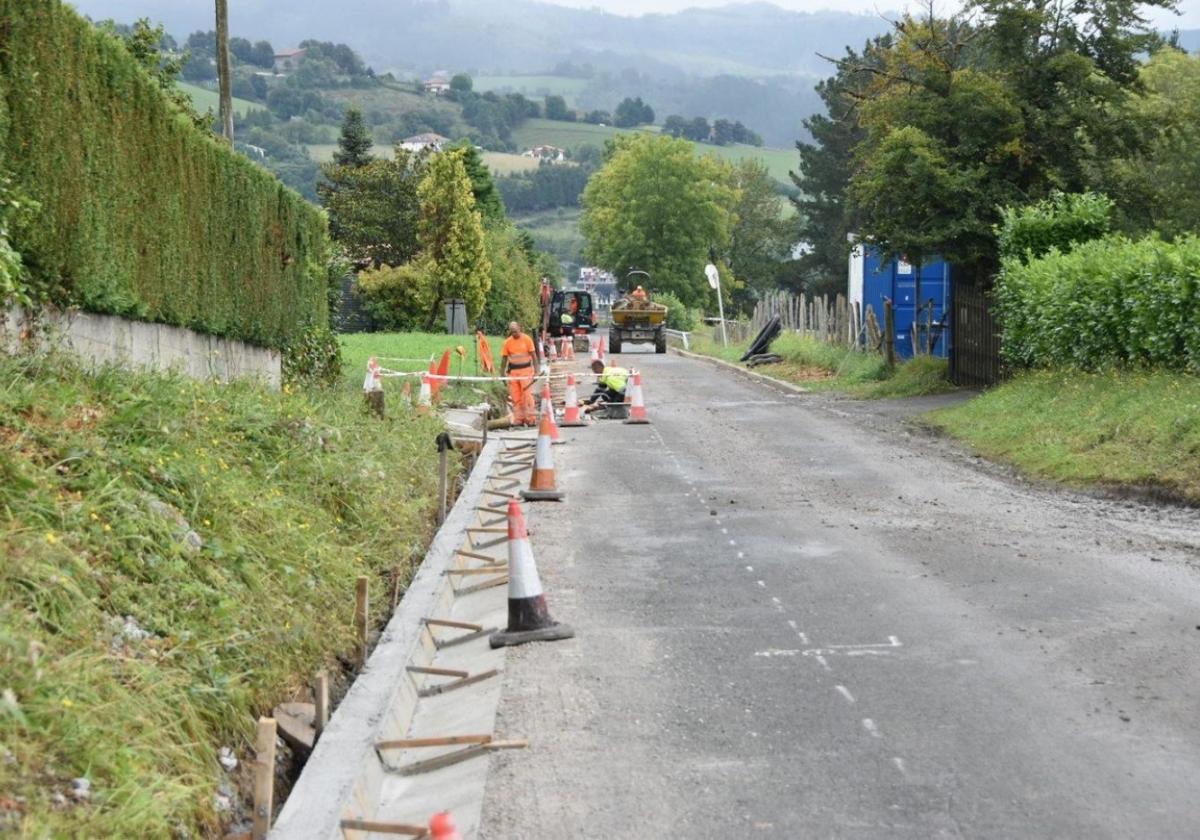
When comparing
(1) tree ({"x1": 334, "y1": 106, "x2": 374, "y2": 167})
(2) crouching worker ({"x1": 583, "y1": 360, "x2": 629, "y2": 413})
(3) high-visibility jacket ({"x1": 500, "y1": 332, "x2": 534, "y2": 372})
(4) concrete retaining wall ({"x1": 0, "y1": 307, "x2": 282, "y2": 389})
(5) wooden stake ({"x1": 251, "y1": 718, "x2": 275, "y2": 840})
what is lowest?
(5) wooden stake ({"x1": 251, "y1": 718, "x2": 275, "y2": 840})

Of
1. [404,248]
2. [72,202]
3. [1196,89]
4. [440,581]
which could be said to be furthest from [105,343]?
[404,248]

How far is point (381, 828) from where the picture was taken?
629 centimetres

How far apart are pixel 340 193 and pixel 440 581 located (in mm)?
60393

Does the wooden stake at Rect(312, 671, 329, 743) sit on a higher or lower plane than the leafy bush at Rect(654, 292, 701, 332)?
lower

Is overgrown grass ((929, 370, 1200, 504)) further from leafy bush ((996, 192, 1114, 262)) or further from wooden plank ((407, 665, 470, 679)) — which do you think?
wooden plank ((407, 665, 470, 679))

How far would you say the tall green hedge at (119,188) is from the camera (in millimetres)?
11195

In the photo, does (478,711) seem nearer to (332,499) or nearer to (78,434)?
(78,434)

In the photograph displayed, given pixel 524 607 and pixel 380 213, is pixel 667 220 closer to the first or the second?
pixel 380 213

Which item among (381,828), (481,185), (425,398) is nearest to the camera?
(381,828)

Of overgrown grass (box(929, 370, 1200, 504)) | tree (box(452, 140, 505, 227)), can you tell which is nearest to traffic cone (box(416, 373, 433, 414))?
overgrown grass (box(929, 370, 1200, 504))

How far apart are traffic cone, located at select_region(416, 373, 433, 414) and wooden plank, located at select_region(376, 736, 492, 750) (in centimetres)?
1473

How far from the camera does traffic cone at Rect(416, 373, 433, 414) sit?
2273 centimetres

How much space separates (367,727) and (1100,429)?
44.7 ft

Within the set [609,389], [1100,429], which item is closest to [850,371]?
[609,389]
